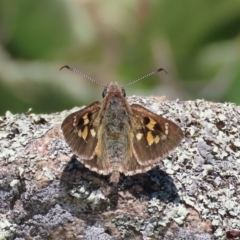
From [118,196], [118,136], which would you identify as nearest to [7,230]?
[118,196]

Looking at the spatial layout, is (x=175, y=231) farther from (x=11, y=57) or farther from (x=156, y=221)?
(x=11, y=57)

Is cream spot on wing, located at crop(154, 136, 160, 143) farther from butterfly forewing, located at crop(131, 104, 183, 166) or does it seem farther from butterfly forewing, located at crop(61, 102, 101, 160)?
butterfly forewing, located at crop(61, 102, 101, 160)

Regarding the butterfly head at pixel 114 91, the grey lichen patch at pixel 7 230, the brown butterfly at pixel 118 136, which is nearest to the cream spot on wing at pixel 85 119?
the brown butterfly at pixel 118 136

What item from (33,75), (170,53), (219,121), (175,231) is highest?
(170,53)

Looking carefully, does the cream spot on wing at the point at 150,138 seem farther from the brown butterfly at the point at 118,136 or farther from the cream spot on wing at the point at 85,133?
the cream spot on wing at the point at 85,133

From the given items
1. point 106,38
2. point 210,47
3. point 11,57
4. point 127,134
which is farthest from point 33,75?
point 127,134

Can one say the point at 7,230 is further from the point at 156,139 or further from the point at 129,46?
the point at 129,46
